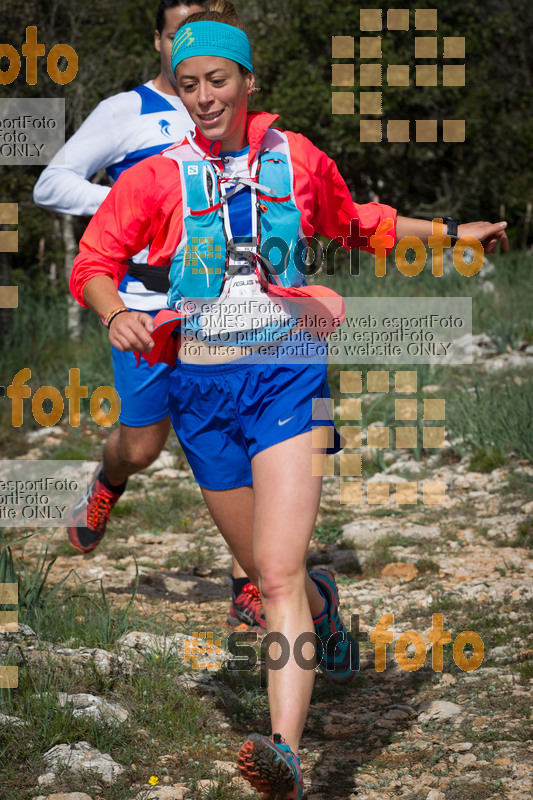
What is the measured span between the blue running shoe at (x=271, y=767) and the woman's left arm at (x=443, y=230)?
1513 millimetres

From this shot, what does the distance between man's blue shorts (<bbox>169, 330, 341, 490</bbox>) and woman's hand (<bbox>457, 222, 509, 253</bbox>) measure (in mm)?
656

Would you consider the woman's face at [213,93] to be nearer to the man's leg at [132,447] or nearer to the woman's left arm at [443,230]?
the woman's left arm at [443,230]

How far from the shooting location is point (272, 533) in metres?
2.52

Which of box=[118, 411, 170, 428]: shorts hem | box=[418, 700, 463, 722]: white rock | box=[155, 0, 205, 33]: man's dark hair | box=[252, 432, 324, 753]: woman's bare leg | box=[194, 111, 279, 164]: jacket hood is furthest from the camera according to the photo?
box=[118, 411, 170, 428]: shorts hem

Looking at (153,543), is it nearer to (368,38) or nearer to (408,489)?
(408,489)

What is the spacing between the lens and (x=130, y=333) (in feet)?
8.23

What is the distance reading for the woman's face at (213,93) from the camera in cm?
266

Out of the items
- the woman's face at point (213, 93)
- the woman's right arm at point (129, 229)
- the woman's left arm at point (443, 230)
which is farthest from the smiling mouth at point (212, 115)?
the woman's left arm at point (443, 230)

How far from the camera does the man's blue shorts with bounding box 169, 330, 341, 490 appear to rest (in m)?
2.64

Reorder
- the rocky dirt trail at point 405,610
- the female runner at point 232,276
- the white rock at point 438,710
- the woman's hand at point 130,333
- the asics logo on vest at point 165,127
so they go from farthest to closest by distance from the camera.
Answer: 1. the asics logo on vest at point 165,127
2. the white rock at point 438,710
3. the rocky dirt trail at point 405,610
4. the female runner at point 232,276
5. the woman's hand at point 130,333

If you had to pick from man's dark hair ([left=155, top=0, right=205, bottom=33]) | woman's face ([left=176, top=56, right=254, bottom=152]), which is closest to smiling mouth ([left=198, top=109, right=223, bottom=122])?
woman's face ([left=176, top=56, right=254, bottom=152])

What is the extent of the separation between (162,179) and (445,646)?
196 cm

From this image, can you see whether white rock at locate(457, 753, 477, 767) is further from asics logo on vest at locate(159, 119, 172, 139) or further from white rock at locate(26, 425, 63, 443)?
white rock at locate(26, 425, 63, 443)
